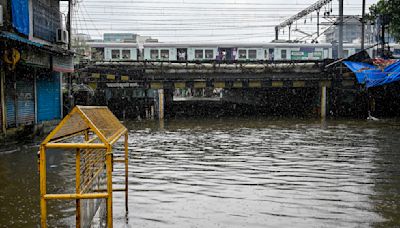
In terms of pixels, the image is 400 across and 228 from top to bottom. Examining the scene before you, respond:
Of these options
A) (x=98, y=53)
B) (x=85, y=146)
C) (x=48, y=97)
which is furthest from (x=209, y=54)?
(x=85, y=146)

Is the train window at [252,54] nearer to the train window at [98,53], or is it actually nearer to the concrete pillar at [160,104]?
the concrete pillar at [160,104]

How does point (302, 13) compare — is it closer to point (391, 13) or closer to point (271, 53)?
point (271, 53)

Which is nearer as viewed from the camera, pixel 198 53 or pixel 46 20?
pixel 46 20

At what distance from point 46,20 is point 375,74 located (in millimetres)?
20709

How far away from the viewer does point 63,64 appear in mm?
21828

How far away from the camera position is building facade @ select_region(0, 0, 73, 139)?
635 inches

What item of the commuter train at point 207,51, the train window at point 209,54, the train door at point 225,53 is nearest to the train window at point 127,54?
the commuter train at point 207,51

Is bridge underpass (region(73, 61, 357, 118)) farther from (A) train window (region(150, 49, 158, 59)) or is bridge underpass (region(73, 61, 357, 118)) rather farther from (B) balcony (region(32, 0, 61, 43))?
(B) balcony (region(32, 0, 61, 43))

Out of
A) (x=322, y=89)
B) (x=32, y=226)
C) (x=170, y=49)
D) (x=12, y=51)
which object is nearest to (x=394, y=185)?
(x=32, y=226)

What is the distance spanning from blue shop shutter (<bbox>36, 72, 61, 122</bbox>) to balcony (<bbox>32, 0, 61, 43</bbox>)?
2043 mm

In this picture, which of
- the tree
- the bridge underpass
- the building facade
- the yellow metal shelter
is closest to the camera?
the yellow metal shelter

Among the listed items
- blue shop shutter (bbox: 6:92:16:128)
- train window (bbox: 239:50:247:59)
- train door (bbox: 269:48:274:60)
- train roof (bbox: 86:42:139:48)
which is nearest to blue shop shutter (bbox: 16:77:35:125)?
blue shop shutter (bbox: 6:92:16:128)

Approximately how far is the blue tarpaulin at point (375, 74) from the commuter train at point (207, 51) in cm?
773

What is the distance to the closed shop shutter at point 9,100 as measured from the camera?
1697 cm
